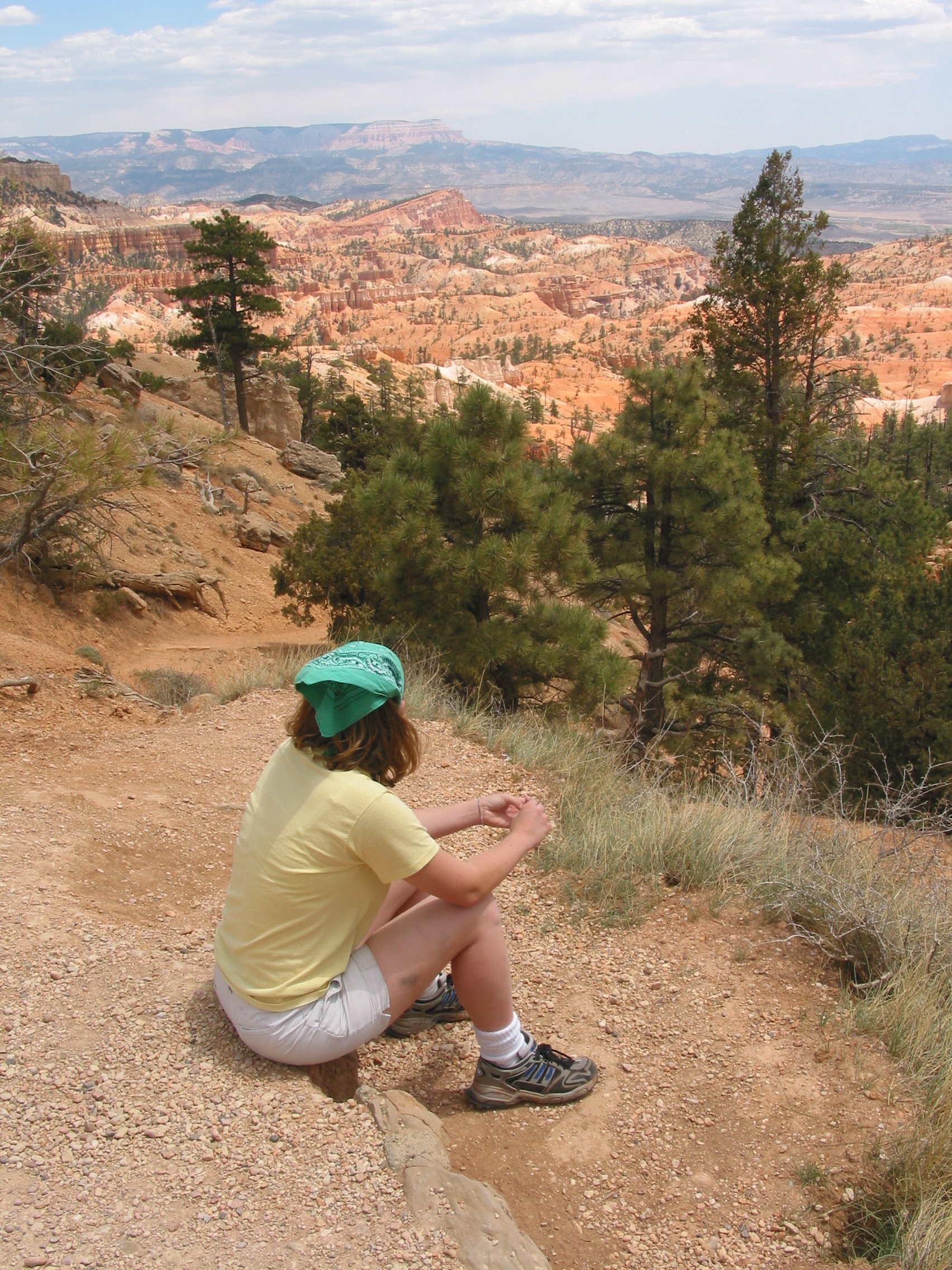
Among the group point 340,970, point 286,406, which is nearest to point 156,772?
point 340,970

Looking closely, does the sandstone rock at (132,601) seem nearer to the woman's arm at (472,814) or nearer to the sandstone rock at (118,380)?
the sandstone rock at (118,380)

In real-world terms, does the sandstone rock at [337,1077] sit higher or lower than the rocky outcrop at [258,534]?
higher

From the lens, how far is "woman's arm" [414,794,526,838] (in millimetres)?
2777

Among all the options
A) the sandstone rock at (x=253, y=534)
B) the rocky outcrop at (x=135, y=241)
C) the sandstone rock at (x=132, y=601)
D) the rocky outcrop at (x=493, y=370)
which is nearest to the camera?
the sandstone rock at (x=132, y=601)

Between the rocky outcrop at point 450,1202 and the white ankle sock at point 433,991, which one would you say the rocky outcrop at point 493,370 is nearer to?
the white ankle sock at point 433,991

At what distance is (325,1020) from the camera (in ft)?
7.56

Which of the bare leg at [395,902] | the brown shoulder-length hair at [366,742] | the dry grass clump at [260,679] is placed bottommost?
the dry grass clump at [260,679]

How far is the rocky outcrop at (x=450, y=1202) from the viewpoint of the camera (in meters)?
2.01

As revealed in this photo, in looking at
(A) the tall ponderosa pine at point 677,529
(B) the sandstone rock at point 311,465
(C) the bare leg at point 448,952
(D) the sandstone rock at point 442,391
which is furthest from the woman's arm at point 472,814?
(D) the sandstone rock at point 442,391

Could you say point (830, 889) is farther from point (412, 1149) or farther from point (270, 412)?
point (270, 412)

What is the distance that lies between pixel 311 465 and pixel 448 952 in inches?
920

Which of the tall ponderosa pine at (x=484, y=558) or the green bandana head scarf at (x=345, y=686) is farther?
the tall ponderosa pine at (x=484, y=558)

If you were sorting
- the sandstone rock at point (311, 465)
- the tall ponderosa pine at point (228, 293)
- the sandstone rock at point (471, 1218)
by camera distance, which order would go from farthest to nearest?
the sandstone rock at point (311, 465) → the tall ponderosa pine at point (228, 293) → the sandstone rock at point (471, 1218)

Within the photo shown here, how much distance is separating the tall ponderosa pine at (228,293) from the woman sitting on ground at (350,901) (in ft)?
73.7
